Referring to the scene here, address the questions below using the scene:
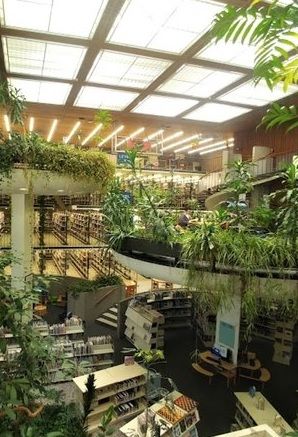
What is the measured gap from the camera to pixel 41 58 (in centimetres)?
674

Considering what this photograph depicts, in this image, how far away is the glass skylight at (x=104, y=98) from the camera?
8586mm

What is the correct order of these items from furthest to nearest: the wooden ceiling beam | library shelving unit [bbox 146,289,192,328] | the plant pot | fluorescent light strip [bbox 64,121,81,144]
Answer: fluorescent light strip [bbox 64,121,81,144] < library shelving unit [bbox 146,289,192,328] < the wooden ceiling beam < the plant pot

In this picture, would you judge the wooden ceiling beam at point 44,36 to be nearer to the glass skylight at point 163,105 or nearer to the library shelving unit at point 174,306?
the glass skylight at point 163,105

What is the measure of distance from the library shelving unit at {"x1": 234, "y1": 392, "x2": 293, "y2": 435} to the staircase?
17.7 feet

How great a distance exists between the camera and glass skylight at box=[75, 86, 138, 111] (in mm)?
8586

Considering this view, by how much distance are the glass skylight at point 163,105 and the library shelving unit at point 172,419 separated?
7.17 metres

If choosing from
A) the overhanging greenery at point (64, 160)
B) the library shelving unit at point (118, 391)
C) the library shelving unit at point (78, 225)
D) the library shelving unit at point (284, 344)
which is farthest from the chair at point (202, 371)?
the library shelving unit at point (78, 225)

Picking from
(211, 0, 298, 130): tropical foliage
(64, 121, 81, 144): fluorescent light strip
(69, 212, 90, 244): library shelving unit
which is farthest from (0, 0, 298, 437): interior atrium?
(69, 212, 90, 244): library shelving unit

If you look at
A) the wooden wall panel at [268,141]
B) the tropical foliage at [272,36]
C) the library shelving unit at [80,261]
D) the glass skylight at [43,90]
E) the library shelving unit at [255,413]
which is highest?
the glass skylight at [43,90]

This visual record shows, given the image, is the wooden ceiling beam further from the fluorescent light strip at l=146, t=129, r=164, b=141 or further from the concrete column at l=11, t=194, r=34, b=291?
the fluorescent light strip at l=146, t=129, r=164, b=141

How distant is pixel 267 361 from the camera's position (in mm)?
8469

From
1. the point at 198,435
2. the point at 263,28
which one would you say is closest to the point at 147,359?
the point at 198,435

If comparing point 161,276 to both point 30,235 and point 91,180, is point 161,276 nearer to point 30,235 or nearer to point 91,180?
point 91,180

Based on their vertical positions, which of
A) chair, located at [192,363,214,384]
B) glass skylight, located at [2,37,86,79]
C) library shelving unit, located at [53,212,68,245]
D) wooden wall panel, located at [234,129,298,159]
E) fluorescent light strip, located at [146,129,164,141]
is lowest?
chair, located at [192,363,214,384]
